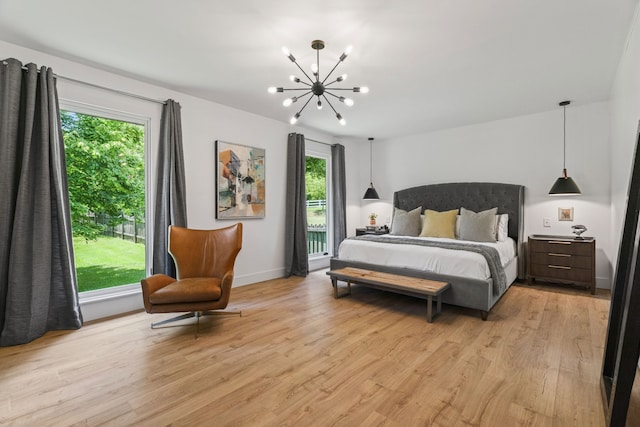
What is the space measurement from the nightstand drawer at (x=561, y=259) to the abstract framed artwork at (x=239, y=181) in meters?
4.00

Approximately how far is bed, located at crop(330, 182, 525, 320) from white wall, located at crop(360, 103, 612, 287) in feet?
0.67

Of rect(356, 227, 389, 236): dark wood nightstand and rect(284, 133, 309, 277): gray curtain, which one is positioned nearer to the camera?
rect(284, 133, 309, 277): gray curtain

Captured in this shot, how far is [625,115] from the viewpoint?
9.34ft

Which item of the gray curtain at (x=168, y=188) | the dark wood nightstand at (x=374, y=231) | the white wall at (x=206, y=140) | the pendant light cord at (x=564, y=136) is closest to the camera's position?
the white wall at (x=206, y=140)

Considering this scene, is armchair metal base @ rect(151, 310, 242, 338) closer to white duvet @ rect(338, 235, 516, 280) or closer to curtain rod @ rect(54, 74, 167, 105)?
white duvet @ rect(338, 235, 516, 280)

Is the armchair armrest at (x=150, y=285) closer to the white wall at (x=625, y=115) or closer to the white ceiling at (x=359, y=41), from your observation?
the white ceiling at (x=359, y=41)

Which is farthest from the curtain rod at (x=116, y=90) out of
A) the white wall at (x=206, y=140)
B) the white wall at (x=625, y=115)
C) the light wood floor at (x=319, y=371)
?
the white wall at (x=625, y=115)

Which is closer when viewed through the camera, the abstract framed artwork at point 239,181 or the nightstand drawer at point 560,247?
the nightstand drawer at point 560,247

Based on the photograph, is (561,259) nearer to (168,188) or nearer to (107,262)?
(168,188)

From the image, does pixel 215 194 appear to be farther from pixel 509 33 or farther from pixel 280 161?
pixel 509 33

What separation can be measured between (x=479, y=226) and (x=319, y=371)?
3.25 m

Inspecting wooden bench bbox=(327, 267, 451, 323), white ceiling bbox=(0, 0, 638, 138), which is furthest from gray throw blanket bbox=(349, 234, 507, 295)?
white ceiling bbox=(0, 0, 638, 138)

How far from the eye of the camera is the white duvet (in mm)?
3184

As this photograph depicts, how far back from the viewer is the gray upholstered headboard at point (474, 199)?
462cm
